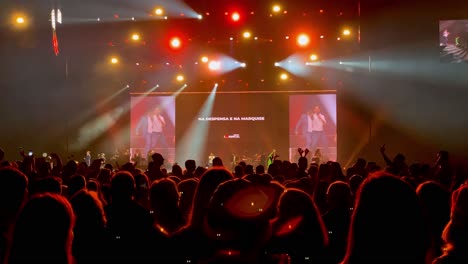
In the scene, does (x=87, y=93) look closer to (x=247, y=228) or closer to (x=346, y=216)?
(x=346, y=216)

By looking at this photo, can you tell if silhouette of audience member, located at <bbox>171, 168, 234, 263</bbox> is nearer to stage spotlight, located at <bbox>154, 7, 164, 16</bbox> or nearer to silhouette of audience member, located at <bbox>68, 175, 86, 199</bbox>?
silhouette of audience member, located at <bbox>68, 175, 86, 199</bbox>

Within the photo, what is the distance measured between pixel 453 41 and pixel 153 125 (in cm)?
1261

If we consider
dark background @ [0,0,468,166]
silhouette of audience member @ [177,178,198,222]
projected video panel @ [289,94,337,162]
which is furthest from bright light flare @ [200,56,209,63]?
silhouette of audience member @ [177,178,198,222]

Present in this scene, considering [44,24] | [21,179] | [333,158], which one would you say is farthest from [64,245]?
[333,158]

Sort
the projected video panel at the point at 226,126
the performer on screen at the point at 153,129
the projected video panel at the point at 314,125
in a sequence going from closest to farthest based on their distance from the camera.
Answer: the projected video panel at the point at 314,125
the projected video panel at the point at 226,126
the performer on screen at the point at 153,129

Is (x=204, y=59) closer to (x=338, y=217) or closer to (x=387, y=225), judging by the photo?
(x=338, y=217)

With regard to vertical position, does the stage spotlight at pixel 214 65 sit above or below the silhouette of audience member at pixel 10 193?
above

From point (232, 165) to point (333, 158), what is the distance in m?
4.33

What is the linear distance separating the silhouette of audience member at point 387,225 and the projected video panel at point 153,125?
819 inches

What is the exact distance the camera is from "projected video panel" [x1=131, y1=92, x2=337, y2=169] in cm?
2297

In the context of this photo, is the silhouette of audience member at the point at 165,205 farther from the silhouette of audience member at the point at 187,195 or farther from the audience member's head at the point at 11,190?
the audience member's head at the point at 11,190

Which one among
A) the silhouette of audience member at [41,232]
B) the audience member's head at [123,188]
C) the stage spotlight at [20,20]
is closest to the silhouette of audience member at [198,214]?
the audience member's head at [123,188]

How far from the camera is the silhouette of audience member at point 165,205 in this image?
4.67 meters

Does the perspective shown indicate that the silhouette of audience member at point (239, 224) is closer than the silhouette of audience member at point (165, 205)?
Yes
